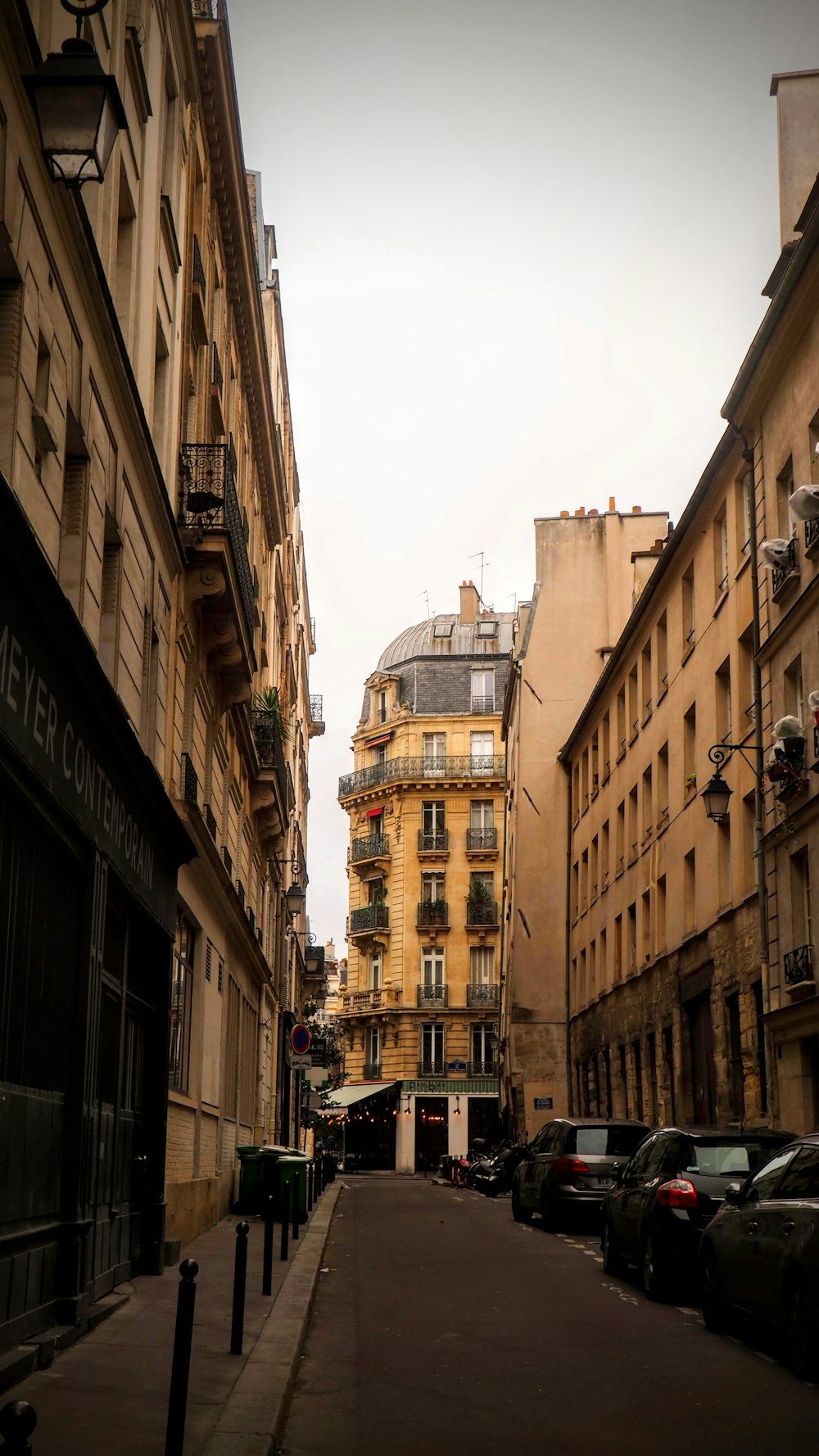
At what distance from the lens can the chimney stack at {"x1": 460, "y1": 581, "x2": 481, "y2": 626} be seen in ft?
271

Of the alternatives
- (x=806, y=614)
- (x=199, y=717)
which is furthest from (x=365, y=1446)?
(x=806, y=614)

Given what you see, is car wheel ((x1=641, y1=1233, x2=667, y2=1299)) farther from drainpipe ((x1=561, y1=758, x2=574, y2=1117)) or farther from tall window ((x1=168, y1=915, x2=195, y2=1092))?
drainpipe ((x1=561, y1=758, x2=574, y2=1117))

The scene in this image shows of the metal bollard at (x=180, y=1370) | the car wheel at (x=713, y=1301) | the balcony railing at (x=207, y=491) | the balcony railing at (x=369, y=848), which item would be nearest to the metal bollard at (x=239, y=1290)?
the metal bollard at (x=180, y=1370)

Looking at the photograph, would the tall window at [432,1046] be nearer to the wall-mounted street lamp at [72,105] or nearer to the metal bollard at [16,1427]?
the wall-mounted street lamp at [72,105]

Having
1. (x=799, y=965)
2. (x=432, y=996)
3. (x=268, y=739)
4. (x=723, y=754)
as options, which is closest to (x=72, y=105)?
(x=799, y=965)

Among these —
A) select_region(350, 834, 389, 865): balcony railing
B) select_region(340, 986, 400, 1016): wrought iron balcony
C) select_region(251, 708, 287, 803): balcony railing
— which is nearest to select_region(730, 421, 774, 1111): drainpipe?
select_region(251, 708, 287, 803): balcony railing

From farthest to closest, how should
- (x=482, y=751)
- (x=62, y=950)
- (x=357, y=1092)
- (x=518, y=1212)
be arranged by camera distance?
(x=482, y=751)
(x=357, y=1092)
(x=518, y=1212)
(x=62, y=950)

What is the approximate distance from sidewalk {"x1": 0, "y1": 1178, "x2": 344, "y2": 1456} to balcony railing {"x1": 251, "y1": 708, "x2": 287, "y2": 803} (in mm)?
18519

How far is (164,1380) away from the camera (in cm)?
893

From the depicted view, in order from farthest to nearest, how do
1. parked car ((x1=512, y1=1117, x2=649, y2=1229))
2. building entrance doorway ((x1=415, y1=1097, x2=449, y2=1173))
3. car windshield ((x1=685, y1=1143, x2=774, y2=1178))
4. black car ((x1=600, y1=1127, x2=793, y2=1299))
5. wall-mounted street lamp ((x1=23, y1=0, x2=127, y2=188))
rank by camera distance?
building entrance doorway ((x1=415, y1=1097, x2=449, y2=1173))
parked car ((x1=512, y1=1117, x2=649, y2=1229))
car windshield ((x1=685, y1=1143, x2=774, y2=1178))
black car ((x1=600, y1=1127, x2=793, y2=1299))
wall-mounted street lamp ((x1=23, y1=0, x2=127, y2=188))

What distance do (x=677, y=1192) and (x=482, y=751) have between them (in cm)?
6261

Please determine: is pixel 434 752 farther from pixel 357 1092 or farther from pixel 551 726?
pixel 551 726

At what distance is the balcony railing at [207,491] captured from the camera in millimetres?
19469

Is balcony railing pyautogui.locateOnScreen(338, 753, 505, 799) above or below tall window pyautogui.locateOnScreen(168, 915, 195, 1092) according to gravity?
above
